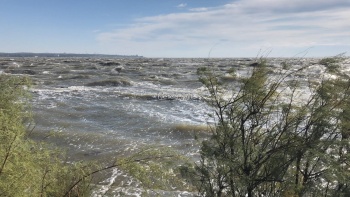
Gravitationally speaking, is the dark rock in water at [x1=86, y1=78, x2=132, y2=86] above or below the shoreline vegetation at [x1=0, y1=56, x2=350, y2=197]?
below

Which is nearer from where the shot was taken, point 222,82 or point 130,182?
point 222,82

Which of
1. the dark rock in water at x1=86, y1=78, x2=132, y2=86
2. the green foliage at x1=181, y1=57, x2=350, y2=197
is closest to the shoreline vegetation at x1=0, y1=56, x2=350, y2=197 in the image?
the green foliage at x1=181, y1=57, x2=350, y2=197

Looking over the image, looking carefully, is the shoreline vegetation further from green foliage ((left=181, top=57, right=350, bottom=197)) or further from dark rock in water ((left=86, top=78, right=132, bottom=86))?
dark rock in water ((left=86, top=78, right=132, bottom=86))

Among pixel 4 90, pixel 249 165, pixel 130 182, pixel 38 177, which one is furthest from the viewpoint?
pixel 130 182

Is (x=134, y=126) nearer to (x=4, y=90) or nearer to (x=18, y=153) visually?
(x=4, y=90)

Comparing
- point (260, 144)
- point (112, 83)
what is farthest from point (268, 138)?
point (112, 83)

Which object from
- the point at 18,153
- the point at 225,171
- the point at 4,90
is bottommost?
the point at 225,171

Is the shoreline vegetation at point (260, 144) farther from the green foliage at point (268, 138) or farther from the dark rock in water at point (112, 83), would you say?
the dark rock in water at point (112, 83)

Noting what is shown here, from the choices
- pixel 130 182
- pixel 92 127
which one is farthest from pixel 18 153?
pixel 92 127

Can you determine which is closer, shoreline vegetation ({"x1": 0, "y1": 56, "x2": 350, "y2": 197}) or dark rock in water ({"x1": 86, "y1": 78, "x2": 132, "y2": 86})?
shoreline vegetation ({"x1": 0, "y1": 56, "x2": 350, "y2": 197})

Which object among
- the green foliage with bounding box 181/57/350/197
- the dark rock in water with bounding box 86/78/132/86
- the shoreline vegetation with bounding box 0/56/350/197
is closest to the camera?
the shoreline vegetation with bounding box 0/56/350/197

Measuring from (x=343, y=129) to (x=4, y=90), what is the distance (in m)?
5.47

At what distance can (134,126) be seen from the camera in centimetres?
1695

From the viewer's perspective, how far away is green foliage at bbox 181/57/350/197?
498 cm
